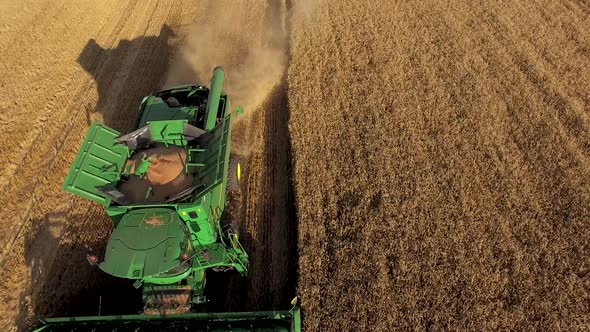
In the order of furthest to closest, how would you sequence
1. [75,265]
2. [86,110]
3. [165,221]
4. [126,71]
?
[126,71] → [86,110] → [75,265] → [165,221]

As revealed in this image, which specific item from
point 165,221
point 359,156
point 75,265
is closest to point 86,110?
point 75,265

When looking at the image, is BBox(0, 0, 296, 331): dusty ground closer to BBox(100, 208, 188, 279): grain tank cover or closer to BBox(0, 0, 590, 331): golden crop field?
BBox(0, 0, 590, 331): golden crop field

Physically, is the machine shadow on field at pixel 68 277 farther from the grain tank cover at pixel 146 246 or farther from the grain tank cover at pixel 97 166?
the grain tank cover at pixel 146 246

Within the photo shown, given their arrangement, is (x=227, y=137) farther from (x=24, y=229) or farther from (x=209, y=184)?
(x=24, y=229)

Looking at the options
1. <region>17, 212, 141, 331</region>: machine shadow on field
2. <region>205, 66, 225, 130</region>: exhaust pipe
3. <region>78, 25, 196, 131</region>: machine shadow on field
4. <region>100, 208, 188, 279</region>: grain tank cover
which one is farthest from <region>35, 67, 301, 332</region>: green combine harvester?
<region>78, 25, 196, 131</region>: machine shadow on field

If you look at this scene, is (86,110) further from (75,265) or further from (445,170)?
(445,170)

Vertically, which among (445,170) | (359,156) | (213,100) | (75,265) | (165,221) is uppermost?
(165,221)

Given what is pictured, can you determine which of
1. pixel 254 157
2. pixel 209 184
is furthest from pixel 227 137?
pixel 254 157
